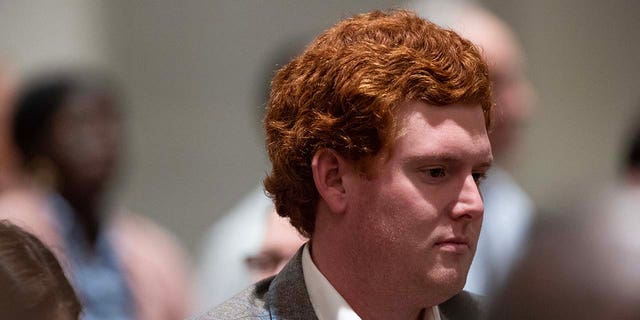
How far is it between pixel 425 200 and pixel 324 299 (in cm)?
29

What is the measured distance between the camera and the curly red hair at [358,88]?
2.54 meters

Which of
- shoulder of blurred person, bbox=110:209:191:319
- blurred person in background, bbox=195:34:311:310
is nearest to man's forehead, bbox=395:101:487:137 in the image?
blurred person in background, bbox=195:34:311:310

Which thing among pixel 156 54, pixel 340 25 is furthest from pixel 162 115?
pixel 340 25

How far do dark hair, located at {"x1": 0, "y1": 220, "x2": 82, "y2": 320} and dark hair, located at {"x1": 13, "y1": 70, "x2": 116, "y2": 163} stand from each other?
7.06 ft

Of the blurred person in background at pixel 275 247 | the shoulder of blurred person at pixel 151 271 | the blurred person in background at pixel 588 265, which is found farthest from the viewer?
the shoulder of blurred person at pixel 151 271

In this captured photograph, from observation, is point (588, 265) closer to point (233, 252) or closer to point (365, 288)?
point (365, 288)

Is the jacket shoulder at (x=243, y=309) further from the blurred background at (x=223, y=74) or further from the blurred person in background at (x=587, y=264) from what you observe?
the blurred background at (x=223, y=74)

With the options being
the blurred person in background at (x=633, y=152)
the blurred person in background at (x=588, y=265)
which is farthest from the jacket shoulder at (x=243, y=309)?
the blurred person in background at (x=588, y=265)

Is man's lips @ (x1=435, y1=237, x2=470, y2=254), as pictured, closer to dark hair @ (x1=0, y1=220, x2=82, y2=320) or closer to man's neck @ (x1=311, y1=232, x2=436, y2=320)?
man's neck @ (x1=311, y1=232, x2=436, y2=320)

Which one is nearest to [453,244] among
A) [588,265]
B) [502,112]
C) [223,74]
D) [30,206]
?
[588,265]

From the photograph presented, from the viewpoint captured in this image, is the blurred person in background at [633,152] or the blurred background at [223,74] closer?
the blurred person in background at [633,152]

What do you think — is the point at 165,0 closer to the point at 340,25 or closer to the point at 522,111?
the point at 522,111

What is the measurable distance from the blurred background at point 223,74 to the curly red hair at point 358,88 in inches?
143

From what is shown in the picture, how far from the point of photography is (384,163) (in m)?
2.56
